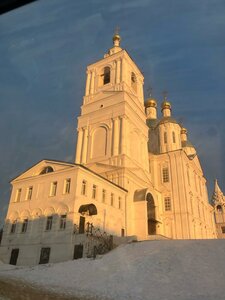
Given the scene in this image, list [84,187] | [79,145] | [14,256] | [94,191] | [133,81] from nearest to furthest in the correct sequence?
[14,256]
[84,187]
[94,191]
[79,145]
[133,81]

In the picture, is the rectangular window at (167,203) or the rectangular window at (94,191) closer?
the rectangular window at (94,191)

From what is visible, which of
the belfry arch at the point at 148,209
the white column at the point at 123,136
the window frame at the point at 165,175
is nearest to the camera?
the belfry arch at the point at 148,209

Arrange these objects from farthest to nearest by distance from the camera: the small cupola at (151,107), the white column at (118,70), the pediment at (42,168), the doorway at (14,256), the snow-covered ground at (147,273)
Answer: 1. the small cupola at (151,107)
2. the white column at (118,70)
3. the pediment at (42,168)
4. the doorway at (14,256)
5. the snow-covered ground at (147,273)

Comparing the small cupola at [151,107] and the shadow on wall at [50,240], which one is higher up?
the small cupola at [151,107]

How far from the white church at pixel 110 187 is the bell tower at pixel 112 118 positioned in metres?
0.15

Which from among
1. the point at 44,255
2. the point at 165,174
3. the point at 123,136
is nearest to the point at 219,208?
the point at 165,174

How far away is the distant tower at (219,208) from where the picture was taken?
77125 millimetres

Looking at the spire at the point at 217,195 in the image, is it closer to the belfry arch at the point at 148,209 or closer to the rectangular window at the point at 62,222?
the belfry arch at the point at 148,209

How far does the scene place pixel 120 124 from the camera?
131 feet

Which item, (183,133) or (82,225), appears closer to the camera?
(82,225)

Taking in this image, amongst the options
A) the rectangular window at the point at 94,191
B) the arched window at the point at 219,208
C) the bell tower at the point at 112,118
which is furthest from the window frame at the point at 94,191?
the arched window at the point at 219,208

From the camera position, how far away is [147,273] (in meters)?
15.1

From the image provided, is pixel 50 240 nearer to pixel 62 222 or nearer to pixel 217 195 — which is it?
pixel 62 222

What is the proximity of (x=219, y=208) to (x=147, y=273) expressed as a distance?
74.4m
